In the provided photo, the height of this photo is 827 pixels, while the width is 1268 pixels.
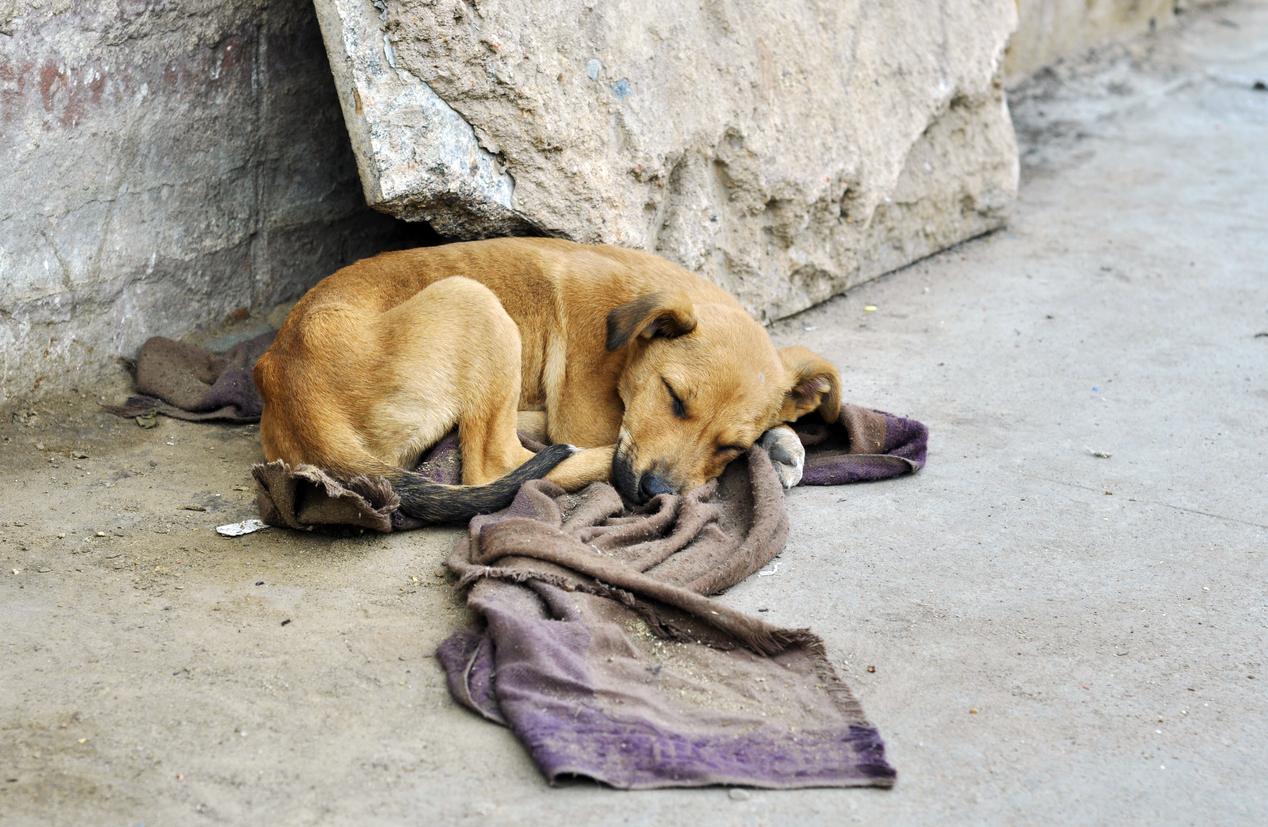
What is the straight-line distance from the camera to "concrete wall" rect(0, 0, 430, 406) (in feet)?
18.3

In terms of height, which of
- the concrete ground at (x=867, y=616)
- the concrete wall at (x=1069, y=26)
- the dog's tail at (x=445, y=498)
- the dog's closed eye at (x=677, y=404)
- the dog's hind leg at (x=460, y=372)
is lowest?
the concrete ground at (x=867, y=616)

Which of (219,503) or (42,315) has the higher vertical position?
(42,315)

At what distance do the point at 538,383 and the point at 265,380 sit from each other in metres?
1.24

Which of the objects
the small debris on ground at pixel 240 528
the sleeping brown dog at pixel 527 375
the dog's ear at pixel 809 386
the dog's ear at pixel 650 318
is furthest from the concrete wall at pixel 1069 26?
the small debris on ground at pixel 240 528

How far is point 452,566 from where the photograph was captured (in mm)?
4523

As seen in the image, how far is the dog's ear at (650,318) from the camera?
536cm

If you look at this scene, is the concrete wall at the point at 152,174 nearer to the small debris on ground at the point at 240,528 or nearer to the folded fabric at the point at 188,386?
the folded fabric at the point at 188,386

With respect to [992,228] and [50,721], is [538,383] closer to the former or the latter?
[50,721]

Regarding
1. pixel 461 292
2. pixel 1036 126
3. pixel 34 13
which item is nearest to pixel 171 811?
pixel 461 292

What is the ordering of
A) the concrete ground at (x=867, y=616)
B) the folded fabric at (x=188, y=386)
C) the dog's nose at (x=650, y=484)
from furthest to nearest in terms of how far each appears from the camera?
the folded fabric at (x=188, y=386) → the dog's nose at (x=650, y=484) → the concrete ground at (x=867, y=616)

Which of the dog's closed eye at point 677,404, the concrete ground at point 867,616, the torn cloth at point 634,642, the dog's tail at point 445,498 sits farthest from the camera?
the dog's closed eye at point 677,404

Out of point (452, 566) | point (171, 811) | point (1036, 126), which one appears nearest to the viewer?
point (171, 811)

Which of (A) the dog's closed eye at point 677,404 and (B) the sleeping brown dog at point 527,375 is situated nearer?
(B) the sleeping brown dog at point 527,375

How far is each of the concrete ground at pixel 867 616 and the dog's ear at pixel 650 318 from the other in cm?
92
